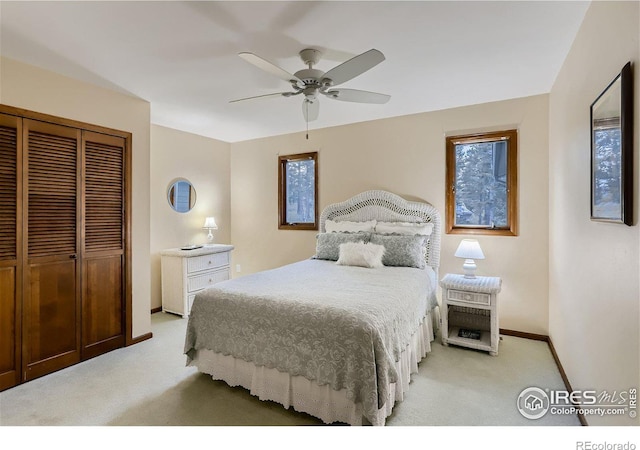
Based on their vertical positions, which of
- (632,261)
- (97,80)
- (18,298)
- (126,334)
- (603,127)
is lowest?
(126,334)

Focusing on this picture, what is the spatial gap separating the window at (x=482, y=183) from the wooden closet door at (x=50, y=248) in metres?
3.92

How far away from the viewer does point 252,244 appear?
5.43 meters

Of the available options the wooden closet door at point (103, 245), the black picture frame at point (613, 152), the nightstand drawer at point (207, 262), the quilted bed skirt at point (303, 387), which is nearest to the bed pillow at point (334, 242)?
the quilted bed skirt at point (303, 387)

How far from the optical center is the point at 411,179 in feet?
13.0

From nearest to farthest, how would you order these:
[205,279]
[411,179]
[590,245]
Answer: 1. [590,245]
2. [411,179]
3. [205,279]

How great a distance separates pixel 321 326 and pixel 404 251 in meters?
1.75

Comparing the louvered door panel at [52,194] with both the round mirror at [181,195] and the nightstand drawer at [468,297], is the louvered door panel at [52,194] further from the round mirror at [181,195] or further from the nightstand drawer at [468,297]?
the nightstand drawer at [468,297]

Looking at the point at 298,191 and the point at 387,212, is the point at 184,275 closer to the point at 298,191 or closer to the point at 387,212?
the point at 298,191

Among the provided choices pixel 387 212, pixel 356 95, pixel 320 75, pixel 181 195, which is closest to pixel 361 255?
pixel 387 212

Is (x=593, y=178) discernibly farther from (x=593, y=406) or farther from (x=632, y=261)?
(x=593, y=406)

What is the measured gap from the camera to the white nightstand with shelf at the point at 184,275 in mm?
4145

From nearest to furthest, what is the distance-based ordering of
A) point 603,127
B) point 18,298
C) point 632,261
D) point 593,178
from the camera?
point 632,261 → point 603,127 → point 593,178 → point 18,298
